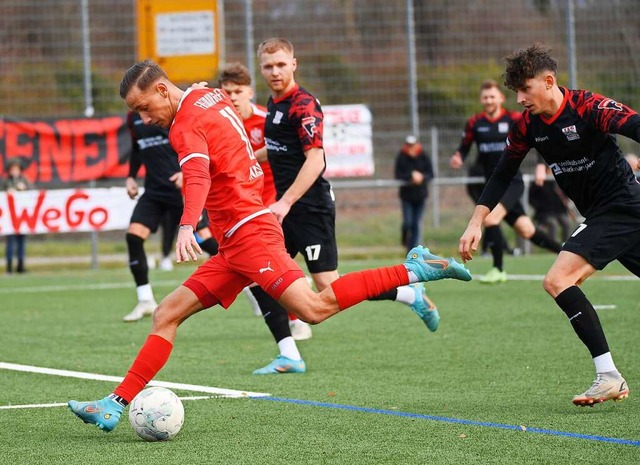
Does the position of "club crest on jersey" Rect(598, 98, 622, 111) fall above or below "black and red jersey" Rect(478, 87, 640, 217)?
above

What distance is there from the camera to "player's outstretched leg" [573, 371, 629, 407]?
20.7 ft

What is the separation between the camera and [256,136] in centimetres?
968

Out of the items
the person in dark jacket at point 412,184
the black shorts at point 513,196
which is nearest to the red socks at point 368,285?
the black shorts at point 513,196

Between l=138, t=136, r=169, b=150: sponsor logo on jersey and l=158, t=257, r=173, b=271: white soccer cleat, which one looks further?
l=158, t=257, r=173, b=271: white soccer cleat

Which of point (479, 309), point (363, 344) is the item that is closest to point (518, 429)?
point (363, 344)

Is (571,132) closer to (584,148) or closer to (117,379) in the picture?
(584,148)

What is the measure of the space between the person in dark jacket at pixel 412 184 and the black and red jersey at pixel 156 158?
8.40 meters

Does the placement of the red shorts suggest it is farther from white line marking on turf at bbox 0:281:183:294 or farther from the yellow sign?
the yellow sign

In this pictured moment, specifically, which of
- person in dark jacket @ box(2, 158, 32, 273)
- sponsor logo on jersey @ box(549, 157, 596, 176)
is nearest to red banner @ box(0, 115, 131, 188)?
person in dark jacket @ box(2, 158, 32, 273)

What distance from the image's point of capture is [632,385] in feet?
23.7

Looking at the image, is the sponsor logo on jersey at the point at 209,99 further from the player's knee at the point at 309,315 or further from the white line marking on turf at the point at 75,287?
the white line marking on turf at the point at 75,287

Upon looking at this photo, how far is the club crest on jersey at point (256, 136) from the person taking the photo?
9680 millimetres

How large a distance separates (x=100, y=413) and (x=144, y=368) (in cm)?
34

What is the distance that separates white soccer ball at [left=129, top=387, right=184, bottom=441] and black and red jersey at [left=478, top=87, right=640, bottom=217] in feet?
7.47
